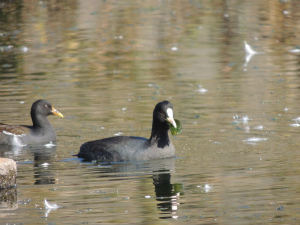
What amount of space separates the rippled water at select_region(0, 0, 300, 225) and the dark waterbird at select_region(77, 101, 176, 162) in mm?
213

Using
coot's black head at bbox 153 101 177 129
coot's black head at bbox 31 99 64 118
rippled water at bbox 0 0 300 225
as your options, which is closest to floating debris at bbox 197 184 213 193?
rippled water at bbox 0 0 300 225

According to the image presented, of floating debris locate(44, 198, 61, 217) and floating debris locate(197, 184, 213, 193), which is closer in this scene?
floating debris locate(44, 198, 61, 217)

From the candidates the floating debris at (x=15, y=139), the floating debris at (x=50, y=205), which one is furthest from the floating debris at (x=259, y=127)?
the floating debris at (x=50, y=205)

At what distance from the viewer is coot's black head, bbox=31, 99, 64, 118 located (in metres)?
14.4

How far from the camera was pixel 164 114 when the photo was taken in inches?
466

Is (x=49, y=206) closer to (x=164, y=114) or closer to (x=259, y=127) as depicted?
(x=164, y=114)

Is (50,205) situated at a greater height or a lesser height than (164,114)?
greater

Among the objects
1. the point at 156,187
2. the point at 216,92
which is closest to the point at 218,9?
the point at 216,92

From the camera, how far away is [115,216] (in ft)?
27.6

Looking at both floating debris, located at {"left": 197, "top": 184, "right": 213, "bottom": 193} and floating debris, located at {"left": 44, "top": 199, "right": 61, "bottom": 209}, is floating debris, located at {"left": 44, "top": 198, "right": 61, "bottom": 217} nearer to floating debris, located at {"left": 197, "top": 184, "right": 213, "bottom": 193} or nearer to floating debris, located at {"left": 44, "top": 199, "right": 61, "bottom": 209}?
floating debris, located at {"left": 44, "top": 199, "right": 61, "bottom": 209}

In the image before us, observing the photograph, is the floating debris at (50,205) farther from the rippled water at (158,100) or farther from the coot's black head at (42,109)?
the coot's black head at (42,109)

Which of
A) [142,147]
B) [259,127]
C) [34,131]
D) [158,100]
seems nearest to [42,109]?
[34,131]

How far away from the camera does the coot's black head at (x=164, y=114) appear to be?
461 inches

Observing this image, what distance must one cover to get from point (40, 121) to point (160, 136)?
10.9 ft
